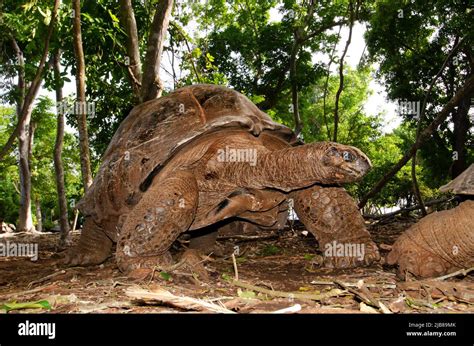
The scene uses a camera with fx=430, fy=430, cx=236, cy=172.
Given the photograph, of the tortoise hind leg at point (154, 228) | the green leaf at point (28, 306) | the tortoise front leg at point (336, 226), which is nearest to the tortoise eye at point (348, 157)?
the tortoise front leg at point (336, 226)

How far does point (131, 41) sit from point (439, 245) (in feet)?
16.3

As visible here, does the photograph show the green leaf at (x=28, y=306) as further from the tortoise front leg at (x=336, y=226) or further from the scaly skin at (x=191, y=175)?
the tortoise front leg at (x=336, y=226)

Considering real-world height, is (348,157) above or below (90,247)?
above

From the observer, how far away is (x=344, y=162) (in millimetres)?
3650

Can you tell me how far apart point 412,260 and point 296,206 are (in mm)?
1567

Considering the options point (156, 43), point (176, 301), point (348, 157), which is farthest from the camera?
point (156, 43)

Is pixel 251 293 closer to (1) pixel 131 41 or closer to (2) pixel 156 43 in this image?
(2) pixel 156 43

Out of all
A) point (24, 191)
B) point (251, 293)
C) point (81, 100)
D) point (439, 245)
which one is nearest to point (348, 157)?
point (439, 245)

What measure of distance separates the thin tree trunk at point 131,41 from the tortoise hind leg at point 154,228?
10.0 ft

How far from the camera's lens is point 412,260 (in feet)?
11.0

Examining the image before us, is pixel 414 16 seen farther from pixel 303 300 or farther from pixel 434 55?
pixel 303 300

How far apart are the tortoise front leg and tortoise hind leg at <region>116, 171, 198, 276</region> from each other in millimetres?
1378

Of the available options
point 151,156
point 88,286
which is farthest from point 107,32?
point 88,286

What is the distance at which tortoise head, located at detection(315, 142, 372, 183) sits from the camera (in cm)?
361
